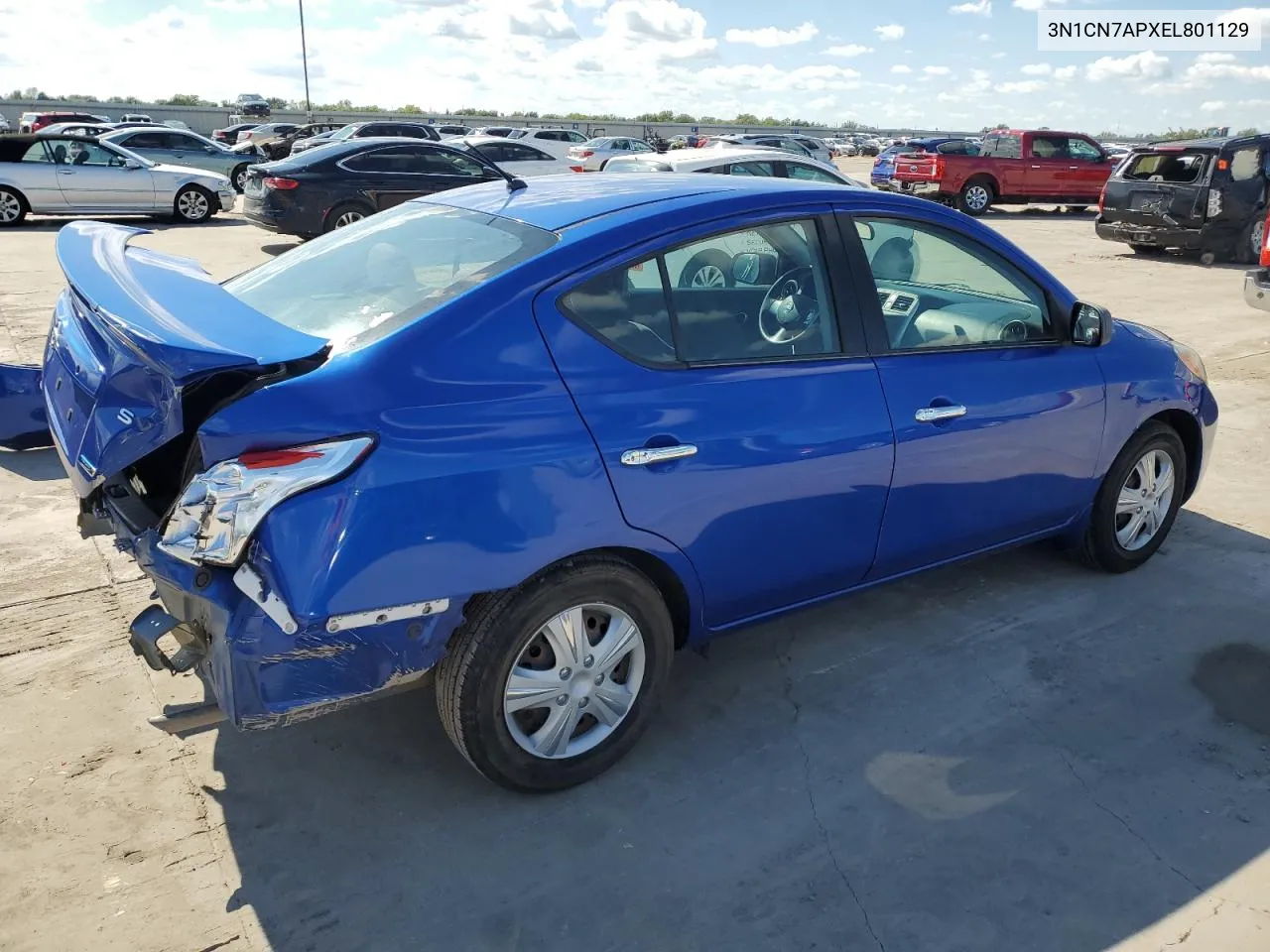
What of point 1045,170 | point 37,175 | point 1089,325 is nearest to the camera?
point 1089,325

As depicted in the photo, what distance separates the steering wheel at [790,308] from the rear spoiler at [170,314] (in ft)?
4.49

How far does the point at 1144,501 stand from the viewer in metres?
4.51

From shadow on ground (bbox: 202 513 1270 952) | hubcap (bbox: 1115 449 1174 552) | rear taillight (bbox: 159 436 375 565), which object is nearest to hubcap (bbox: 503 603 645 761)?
shadow on ground (bbox: 202 513 1270 952)

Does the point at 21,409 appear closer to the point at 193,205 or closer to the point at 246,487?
the point at 246,487

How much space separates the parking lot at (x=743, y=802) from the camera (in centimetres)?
259

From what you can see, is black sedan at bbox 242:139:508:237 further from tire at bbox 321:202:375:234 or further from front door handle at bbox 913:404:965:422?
front door handle at bbox 913:404:965:422

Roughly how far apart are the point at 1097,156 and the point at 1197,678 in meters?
21.3

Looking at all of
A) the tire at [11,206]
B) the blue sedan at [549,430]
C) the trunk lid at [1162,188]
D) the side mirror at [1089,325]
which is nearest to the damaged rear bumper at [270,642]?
the blue sedan at [549,430]

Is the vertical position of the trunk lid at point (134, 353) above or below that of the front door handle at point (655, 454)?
above

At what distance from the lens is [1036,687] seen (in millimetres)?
3672

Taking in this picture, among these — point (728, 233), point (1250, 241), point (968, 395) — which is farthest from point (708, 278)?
point (1250, 241)

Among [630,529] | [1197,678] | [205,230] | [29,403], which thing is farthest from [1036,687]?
[205,230]

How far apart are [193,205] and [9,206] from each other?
2.74 m

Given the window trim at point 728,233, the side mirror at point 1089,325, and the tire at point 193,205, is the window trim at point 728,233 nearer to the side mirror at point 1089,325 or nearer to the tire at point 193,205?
the side mirror at point 1089,325
